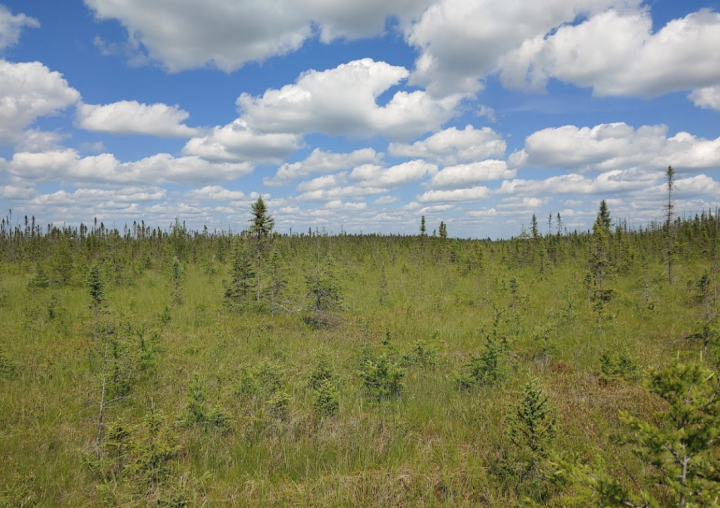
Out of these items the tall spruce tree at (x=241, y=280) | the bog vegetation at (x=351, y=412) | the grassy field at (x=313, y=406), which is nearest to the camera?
the bog vegetation at (x=351, y=412)

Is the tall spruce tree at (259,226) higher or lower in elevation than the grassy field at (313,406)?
higher

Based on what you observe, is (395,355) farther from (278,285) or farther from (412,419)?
(278,285)

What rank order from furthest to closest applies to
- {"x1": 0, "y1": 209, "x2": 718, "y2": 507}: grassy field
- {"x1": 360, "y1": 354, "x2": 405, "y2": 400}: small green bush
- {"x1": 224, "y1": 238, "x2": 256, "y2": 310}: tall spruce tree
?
{"x1": 224, "y1": 238, "x2": 256, "y2": 310}: tall spruce tree
{"x1": 360, "y1": 354, "x2": 405, "y2": 400}: small green bush
{"x1": 0, "y1": 209, "x2": 718, "y2": 507}: grassy field

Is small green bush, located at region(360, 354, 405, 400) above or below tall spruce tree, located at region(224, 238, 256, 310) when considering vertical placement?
below

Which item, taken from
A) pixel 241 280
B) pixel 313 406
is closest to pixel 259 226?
pixel 241 280

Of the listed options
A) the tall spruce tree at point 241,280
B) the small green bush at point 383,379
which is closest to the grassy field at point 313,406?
the small green bush at point 383,379

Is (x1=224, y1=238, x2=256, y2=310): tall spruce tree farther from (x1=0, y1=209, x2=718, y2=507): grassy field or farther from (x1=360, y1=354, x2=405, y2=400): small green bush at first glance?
(x1=360, y1=354, x2=405, y2=400): small green bush

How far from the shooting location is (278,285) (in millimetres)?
16547

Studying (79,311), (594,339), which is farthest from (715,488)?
(79,311)

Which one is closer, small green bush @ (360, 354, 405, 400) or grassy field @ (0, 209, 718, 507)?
grassy field @ (0, 209, 718, 507)

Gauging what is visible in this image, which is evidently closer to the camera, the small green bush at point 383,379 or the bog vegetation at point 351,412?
the bog vegetation at point 351,412

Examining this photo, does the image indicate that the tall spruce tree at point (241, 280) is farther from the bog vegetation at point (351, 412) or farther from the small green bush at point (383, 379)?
the small green bush at point (383, 379)

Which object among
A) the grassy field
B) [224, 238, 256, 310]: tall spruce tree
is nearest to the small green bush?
the grassy field

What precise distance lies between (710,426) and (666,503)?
7.62 feet
